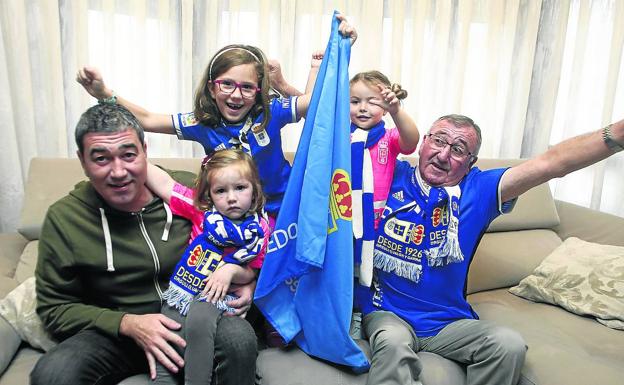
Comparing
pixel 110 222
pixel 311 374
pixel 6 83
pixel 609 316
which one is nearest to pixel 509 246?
pixel 609 316

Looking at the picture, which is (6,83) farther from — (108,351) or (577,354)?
(577,354)

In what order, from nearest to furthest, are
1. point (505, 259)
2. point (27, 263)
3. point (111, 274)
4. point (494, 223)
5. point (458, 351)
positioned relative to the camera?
point (111, 274), point (458, 351), point (27, 263), point (505, 259), point (494, 223)

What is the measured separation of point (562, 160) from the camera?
1394mm

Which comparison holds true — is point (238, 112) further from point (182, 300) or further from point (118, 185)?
point (182, 300)

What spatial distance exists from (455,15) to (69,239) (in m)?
2.30

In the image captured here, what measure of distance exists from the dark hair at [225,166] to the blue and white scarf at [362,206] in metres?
0.31

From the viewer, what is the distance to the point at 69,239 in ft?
4.31

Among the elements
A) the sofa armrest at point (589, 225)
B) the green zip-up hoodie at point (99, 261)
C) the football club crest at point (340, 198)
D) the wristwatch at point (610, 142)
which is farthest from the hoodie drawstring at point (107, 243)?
the sofa armrest at point (589, 225)

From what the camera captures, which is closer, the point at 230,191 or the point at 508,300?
the point at 230,191

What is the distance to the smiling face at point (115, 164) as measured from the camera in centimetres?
127

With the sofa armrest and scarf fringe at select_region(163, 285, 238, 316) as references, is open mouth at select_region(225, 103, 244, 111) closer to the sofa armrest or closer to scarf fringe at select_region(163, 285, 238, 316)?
scarf fringe at select_region(163, 285, 238, 316)

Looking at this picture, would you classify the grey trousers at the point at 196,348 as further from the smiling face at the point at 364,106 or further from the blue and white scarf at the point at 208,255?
the smiling face at the point at 364,106

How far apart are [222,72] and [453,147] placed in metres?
0.81

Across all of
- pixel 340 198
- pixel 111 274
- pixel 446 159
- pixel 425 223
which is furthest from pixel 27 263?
pixel 446 159
